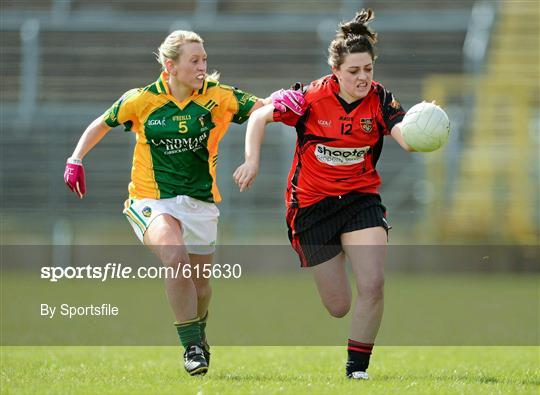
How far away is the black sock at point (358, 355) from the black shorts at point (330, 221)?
61cm

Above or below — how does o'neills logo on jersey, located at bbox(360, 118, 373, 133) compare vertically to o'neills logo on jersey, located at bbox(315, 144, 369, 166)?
above

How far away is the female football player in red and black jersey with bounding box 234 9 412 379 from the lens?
5520 mm

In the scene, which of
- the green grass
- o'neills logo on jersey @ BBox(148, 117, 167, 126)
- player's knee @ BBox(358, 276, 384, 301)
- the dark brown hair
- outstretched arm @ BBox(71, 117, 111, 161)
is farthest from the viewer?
outstretched arm @ BBox(71, 117, 111, 161)

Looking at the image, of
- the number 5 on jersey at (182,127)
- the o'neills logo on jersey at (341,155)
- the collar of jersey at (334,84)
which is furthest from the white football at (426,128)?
the number 5 on jersey at (182,127)

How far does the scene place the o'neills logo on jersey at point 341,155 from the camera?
19.0 feet

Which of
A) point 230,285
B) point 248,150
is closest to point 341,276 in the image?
point 248,150

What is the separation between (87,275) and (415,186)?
5.47 m

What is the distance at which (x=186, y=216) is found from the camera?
6027 millimetres

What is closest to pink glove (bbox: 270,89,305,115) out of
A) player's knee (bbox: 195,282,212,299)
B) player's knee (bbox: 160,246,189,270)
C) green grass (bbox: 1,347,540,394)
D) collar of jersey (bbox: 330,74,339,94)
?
collar of jersey (bbox: 330,74,339,94)

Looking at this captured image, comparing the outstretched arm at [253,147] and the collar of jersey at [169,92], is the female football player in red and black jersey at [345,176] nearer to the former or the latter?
the outstretched arm at [253,147]

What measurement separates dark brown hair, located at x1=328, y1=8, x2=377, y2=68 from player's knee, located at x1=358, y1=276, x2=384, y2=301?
3.94ft

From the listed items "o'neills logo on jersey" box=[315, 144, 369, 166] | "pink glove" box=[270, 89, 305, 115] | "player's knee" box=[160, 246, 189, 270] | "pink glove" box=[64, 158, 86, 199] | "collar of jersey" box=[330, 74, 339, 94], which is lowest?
"player's knee" box=[160, 246, 189, 270]

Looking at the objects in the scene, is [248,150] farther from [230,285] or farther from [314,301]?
[230,285]

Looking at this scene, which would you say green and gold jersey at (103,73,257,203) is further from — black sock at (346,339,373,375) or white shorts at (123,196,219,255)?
black sock at (346,339,373,375)
